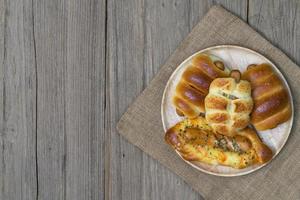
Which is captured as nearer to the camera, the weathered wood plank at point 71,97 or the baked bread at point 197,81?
the baked bread at point 197,81

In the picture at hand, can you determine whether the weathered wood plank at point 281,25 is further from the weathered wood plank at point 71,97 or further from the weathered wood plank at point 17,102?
the weathered wood plank at point 17,102

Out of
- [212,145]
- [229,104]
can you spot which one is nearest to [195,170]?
[212,145]

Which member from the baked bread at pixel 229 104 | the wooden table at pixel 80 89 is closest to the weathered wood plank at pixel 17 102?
the wooden table at pixel 80 89

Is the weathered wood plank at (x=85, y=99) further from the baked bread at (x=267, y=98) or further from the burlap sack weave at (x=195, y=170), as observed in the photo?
the baked bread at (x=267, y=98)

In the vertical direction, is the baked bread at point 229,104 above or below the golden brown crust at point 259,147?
above

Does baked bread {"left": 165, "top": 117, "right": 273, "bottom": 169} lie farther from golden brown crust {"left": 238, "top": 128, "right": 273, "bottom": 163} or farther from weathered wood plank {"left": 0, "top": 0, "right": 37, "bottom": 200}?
weathered wood plank {"left": 0, "top": 0, "right": 37, "bottom": 200}

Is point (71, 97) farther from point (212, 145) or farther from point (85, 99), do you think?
point (212, 145)

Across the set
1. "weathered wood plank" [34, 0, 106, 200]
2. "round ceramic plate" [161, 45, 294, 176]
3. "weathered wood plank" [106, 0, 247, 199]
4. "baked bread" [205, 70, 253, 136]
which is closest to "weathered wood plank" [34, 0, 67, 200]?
"weathered wood plank" [34, 0, 106, 200]
